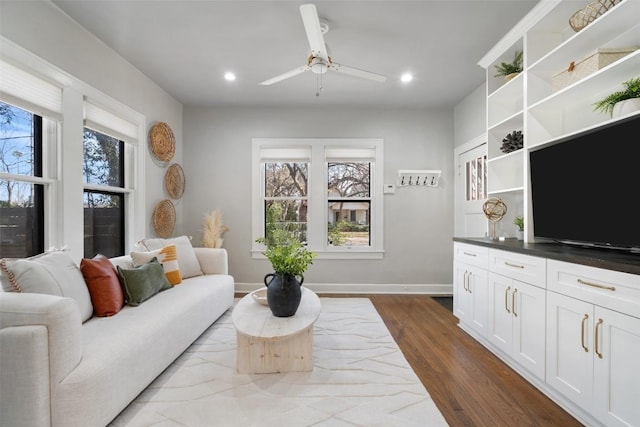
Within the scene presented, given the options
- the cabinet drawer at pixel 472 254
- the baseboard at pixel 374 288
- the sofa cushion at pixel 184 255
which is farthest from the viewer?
the baseboard at pixel 374 288

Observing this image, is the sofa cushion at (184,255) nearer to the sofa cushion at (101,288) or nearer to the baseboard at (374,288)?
the sofa cushion at (101,288)

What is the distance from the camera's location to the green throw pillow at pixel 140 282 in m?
2.44

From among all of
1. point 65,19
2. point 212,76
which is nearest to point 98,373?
point 65,19

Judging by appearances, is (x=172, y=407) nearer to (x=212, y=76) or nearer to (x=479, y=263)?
(x=479, y=263)

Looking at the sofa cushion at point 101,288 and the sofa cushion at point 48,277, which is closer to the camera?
the sofa cushion at point 48,277

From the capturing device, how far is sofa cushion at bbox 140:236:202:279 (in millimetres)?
3371

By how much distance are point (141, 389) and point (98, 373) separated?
471 millimetres

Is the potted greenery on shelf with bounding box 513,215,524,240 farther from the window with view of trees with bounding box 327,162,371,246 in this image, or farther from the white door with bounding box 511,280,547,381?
the window with view of trees with bounding box 327,162,371,246

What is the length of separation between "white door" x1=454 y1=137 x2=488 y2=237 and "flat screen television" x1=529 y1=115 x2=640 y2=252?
1357 millimetres

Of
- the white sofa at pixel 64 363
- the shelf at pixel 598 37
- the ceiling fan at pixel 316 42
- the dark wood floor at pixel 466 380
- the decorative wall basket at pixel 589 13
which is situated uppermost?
the decorative wall basket at pixel 589 13

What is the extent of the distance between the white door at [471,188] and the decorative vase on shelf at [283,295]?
2.71m

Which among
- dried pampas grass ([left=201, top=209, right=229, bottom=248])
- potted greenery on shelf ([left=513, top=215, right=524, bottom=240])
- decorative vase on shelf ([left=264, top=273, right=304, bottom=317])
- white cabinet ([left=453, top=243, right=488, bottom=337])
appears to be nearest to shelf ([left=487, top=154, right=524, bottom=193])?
potted greenery on shelf ([left=513, top=215, right=524, bottom=240])

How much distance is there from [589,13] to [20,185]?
13.6ft

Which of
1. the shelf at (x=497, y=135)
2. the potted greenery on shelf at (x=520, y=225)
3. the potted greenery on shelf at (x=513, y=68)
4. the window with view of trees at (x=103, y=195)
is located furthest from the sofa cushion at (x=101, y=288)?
the potted greenery on shelf at (x=513, y=68)
